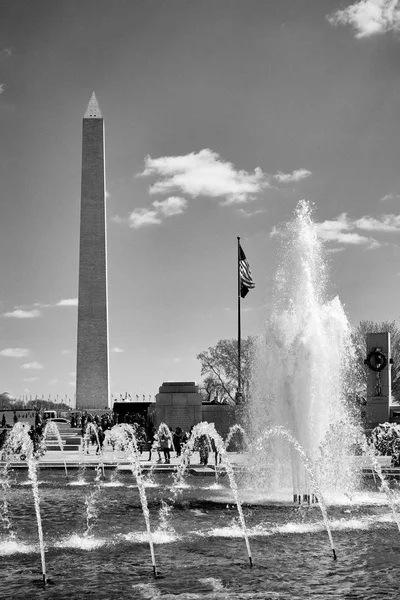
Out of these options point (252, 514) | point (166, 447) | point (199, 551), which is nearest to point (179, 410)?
point (166, 447)

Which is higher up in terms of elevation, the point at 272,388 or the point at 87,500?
the point at 272,388

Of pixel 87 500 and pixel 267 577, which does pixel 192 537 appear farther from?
pixel 87 500

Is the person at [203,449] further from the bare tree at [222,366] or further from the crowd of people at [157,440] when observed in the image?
the bare tree at [222,366]

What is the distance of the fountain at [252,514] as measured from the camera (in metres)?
8.98

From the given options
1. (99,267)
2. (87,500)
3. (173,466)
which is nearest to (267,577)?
(87,500)

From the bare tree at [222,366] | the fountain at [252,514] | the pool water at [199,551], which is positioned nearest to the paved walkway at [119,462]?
the fountain at [252,514]

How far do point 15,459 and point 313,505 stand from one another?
1413 cm

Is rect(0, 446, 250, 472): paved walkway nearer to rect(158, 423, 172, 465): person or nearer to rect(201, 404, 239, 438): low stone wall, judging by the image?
rect(158, 423, 172, 465): person

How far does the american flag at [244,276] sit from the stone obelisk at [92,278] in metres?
14.1

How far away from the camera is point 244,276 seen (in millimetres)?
37125

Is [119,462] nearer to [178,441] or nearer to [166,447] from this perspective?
[166,447]

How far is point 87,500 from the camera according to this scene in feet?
50.9

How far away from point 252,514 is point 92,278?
121 ft

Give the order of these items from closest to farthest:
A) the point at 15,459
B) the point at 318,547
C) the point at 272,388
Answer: the point at 318,547
the point at 272,388
the point at 15,459
